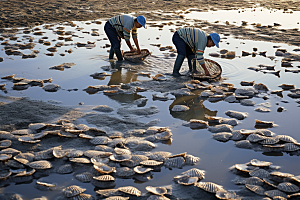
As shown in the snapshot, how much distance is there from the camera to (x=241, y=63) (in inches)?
323

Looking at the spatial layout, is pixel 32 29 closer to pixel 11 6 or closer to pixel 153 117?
pixel 11 6

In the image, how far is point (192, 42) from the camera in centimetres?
687

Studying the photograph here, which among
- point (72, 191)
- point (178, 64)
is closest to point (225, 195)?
point (72, 191)

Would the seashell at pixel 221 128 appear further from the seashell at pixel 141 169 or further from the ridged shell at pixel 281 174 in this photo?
the seashell at pixel 141 169

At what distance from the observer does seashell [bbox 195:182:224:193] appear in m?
3.10

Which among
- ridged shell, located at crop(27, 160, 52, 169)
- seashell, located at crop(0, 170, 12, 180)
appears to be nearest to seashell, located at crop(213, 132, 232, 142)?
ridged shell, located at crop(27, 160, 52, 169)

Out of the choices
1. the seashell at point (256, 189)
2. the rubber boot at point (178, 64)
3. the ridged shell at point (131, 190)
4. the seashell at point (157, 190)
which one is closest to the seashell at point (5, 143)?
the ridged shell at point (131, 190)

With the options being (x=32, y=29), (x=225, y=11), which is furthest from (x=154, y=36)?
(x=225, y=11)

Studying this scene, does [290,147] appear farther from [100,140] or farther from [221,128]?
[100,140]

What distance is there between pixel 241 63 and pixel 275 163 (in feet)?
16.3

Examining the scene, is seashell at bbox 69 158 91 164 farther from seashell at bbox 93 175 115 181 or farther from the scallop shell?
the scallop shell

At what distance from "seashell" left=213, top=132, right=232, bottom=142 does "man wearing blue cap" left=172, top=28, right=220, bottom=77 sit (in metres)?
2.51

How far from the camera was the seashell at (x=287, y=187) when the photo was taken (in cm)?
311

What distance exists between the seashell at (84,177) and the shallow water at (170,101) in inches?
2.3
